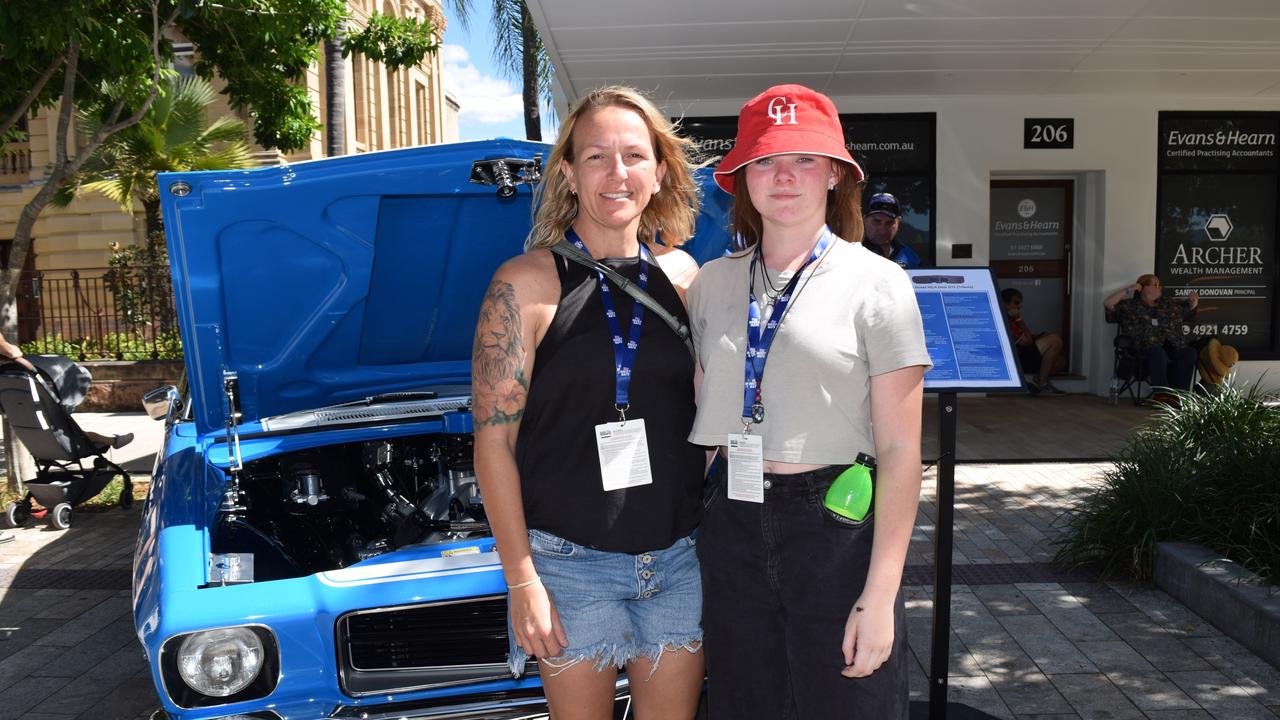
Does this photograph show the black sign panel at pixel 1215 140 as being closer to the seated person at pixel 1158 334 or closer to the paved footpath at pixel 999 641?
the seated person at pixel 1158 334

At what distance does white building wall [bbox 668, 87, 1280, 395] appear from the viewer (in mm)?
10914

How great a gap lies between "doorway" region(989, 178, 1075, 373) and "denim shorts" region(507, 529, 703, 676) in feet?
35.8

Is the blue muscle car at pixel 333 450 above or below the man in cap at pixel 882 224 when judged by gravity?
below

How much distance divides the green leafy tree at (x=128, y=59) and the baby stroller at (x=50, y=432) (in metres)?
0.59

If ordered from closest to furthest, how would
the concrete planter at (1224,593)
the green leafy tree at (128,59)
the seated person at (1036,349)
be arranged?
the concrete planter at (1224,593) < the green leafy tree at (128,59) < the seated person at (1036,349)

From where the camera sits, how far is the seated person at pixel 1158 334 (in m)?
10.3

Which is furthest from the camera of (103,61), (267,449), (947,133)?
(947,133)

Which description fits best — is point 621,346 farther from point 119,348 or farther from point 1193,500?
point 119,348

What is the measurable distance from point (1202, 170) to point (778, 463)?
1161 cm

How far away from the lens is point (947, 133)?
10906 millimetres

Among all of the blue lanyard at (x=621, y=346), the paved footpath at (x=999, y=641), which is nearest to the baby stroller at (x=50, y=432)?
the paved footpath at (x=999, y=641)

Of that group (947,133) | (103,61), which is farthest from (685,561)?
(947,133)

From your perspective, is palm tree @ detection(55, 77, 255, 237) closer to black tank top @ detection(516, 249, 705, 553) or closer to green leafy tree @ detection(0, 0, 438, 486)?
green leafy tree @ detection(0, 0, 438, 486)

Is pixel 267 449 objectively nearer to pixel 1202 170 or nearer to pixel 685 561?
pixel 685 561
